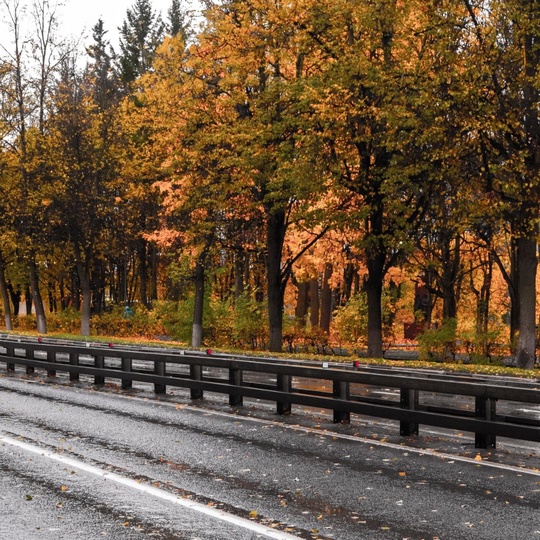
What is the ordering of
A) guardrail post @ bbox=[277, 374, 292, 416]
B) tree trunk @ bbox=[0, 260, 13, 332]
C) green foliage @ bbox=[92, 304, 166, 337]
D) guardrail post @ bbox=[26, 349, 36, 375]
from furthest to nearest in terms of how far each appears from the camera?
tree trunk @ bbox=[0, 260, 13, 332], green foliage @ bbox=[92, 304, 166, 337], guardrail post @ bbox=[26, 349, 36, 375], guardrail post @ bbox=[277, 374, 292, 416]

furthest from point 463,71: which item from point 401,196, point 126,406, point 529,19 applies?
point 126,406

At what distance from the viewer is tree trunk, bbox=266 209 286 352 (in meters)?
36.7

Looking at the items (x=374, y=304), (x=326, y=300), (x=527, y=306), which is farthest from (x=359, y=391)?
(x=326, y=300)

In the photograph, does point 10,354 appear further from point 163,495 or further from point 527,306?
point 163,495

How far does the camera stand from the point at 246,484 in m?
10.1

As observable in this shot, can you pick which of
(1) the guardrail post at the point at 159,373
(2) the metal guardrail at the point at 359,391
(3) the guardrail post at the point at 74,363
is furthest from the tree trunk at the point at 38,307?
(1) the guardrail post at the point at 159,373

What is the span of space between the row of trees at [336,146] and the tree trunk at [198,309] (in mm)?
70

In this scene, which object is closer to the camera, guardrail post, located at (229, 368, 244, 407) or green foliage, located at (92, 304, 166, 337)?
guardrail post, located at (229, 368, 244, 407)

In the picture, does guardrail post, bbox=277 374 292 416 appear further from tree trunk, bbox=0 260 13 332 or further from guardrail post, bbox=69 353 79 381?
tree trunk, bbox=0 260 13 332

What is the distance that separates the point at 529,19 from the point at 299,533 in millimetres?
22258

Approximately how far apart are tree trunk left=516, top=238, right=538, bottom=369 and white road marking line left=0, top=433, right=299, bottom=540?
18.5 meters

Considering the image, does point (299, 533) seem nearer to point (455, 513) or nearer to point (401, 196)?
point (455, 513)

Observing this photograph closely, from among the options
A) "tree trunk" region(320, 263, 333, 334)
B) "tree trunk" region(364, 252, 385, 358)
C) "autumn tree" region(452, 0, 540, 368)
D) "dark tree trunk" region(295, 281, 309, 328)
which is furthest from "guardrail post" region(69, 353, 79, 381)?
"tree trunk" region(320, 263, 333, 334)

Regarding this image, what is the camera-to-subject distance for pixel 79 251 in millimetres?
52875
